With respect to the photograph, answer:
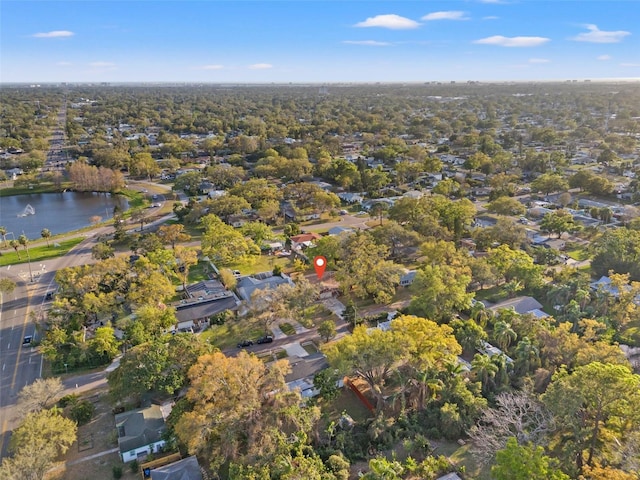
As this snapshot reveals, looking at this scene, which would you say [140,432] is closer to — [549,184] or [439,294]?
[439,294]

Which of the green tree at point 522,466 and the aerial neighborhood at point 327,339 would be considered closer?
the green tree at point 522,466

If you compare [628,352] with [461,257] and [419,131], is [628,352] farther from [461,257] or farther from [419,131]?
[419,131]

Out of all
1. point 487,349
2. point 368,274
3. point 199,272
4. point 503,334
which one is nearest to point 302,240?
point 199,272

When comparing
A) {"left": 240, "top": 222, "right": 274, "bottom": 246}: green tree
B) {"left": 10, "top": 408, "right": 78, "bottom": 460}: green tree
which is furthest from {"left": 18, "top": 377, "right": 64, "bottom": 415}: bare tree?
{"left": 240, "top": 222, "right": 274, "bottom": 246}: green tree

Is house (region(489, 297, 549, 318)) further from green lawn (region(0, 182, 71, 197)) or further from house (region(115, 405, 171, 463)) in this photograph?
green lawn (region(0, 182, 71, 197))

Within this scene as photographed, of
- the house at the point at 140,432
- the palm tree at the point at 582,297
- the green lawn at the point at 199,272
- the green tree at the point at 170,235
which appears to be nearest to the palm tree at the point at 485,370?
the palm tree at the point at 582,297

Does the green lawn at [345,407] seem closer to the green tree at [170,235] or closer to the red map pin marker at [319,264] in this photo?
the red map pin marker at [319,264]

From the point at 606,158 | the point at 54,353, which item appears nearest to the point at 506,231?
the point at 54,353
